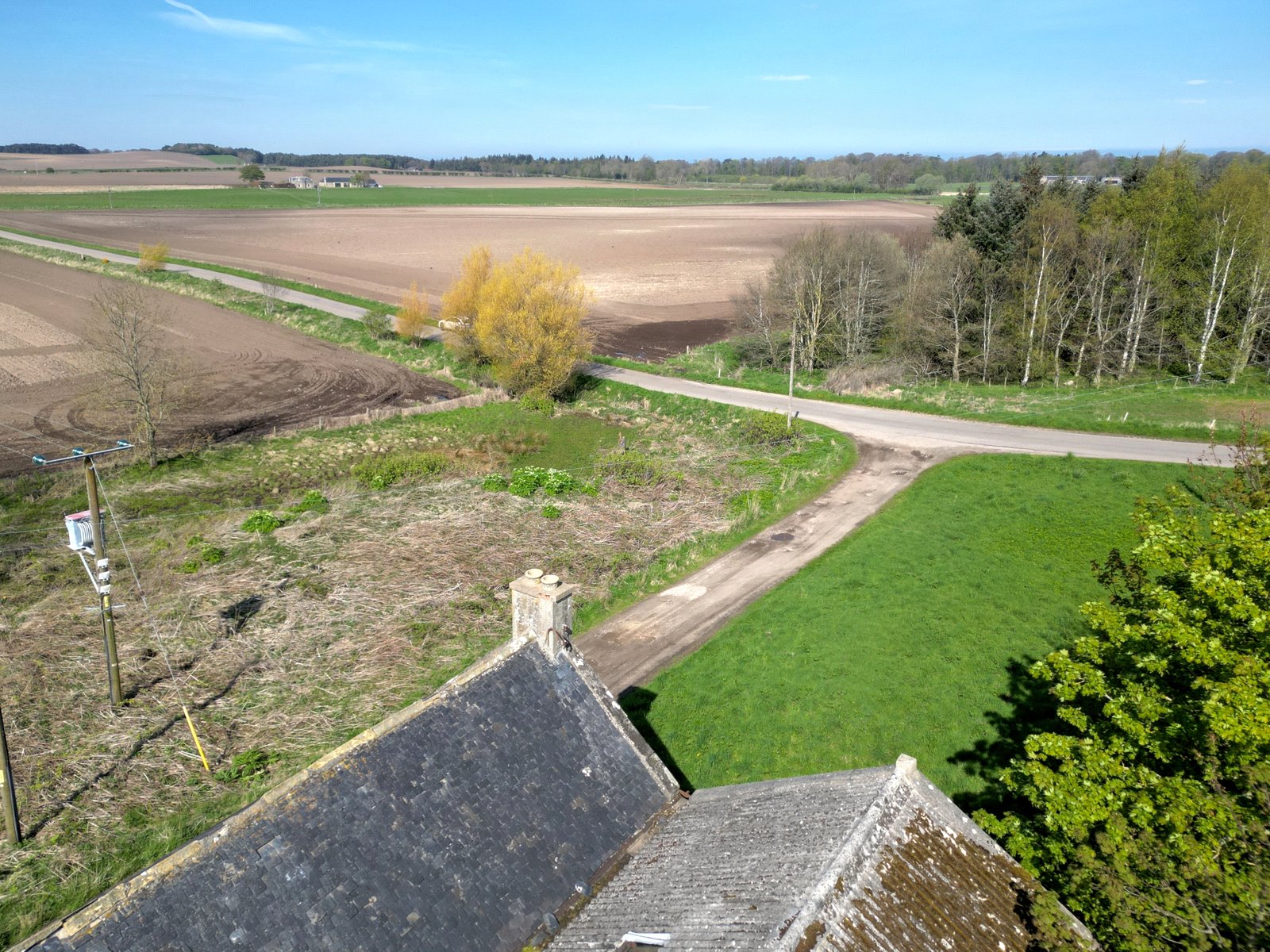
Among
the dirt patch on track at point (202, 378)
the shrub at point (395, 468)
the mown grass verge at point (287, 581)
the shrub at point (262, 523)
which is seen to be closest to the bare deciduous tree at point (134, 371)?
the dirt patch on track at point (202, 378)

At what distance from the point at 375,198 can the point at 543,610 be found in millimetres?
172111

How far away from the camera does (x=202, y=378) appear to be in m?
47.0

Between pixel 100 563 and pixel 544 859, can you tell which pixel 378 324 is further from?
pixel 544 859

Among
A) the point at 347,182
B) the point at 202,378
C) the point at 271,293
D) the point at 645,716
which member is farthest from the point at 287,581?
the point at 347,182

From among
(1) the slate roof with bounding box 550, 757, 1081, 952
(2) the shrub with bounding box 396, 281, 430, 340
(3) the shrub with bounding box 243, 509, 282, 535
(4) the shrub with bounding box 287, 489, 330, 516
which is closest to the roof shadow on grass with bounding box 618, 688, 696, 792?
(1) the slate roof with bounding box 550, 757, 1081, 952

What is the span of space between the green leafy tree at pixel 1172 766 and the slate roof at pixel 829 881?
1001 millimetres

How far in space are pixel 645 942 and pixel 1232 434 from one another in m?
35.2

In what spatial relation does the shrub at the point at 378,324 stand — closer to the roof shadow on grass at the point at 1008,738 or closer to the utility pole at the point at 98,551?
the utility pole at the point at 98,551

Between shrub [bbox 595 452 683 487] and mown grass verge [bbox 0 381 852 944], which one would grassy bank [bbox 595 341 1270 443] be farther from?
→ shrub [bbox 595 452 683 487]

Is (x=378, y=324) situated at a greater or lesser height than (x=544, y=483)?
greater

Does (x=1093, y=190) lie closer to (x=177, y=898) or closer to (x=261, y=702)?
(x=261, y=702)

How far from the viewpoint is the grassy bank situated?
113ft

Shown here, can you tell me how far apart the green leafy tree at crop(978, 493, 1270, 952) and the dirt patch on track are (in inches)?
1505

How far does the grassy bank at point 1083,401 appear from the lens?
113 ft
